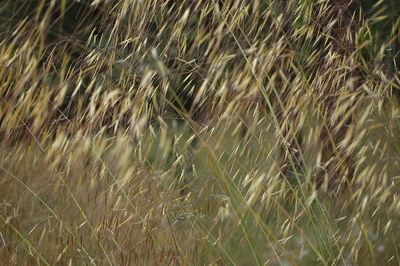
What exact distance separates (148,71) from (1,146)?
371mm

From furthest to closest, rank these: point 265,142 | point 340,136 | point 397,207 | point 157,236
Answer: point 340,136, point 265,142, point 157,236, point 397,207

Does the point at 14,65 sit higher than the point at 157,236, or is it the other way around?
the point at 14,65

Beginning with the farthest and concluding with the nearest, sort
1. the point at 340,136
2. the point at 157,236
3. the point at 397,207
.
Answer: the point at 340,136, the point at 157,236, the point at 397,207

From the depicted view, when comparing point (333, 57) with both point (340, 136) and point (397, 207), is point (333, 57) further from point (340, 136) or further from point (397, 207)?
point (340, 136)

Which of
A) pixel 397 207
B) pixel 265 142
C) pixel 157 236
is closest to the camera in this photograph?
pixel 397 207

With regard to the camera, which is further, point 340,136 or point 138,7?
point 340,136

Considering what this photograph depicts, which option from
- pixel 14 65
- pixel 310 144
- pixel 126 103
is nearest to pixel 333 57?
pixel 310 144

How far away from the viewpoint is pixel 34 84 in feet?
5.19

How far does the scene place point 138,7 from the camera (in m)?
1.58

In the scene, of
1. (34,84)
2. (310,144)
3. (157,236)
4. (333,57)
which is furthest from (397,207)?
(34,84)

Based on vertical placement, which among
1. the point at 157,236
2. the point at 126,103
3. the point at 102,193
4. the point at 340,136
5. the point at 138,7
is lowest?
the point at 340,136

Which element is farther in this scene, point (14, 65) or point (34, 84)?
point (14, 65)

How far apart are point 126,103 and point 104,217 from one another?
26 cm

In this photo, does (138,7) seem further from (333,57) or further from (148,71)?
(333,57)
